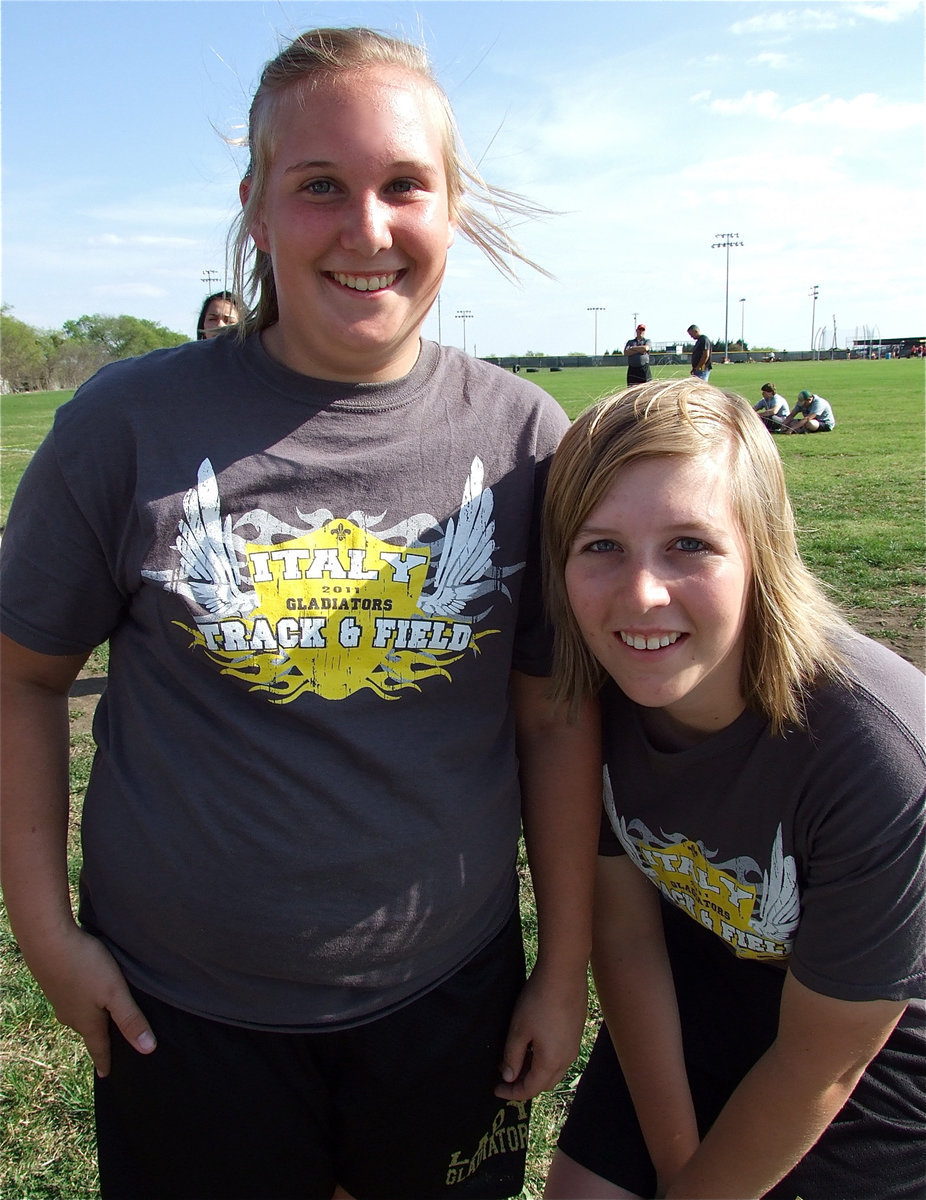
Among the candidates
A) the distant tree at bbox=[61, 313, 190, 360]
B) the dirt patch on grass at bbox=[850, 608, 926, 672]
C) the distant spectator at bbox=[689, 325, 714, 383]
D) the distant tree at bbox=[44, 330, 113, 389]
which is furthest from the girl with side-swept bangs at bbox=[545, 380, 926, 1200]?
the distant tree at bbox=[61, 313, 190, 360]

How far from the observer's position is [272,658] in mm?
1428

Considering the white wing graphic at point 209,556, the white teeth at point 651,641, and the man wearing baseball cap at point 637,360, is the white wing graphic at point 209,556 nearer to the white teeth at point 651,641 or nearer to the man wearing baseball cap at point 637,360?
the white teeth at point 651,641

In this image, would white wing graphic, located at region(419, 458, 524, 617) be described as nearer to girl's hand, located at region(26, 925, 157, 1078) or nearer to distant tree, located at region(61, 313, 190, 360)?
girl's hand, located at region(26, 925, 157, 1078)

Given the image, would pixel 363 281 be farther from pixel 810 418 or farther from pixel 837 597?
pixel 810 418

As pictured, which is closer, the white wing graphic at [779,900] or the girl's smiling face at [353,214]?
the girl's smiling face at [353,214]

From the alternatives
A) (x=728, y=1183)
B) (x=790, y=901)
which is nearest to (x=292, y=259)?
(x=790, y=901)

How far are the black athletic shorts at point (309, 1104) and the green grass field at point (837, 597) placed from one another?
3.01ft

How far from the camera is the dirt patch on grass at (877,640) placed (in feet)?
17.1

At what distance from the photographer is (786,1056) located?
1593mm

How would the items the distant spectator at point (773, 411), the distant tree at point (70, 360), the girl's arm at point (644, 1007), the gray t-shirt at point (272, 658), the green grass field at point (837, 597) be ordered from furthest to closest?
the distant tree at point (70, 360), the distant spectator at point (773, 411), the green grass field at point (837, 597), the girl's arm at point (644, 1007), the gray t-shirt at point (272, 658)

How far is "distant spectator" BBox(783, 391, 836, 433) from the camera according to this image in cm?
1822

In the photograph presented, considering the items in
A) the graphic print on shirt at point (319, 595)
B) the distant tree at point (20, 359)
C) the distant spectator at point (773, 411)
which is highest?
the distant tree at point (20, 359)

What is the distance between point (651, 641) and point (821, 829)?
1.31 feet

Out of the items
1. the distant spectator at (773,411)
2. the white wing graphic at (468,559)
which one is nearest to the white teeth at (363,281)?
the white wing graphic at (468,559)
